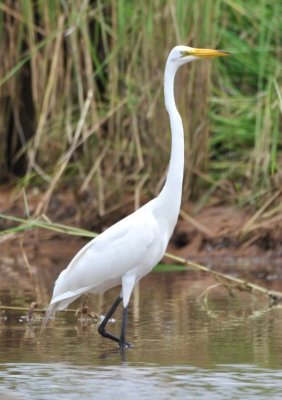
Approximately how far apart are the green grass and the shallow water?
2186 millimetres

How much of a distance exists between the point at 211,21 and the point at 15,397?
20.0 feet

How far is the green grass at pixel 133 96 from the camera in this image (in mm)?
→ 11000

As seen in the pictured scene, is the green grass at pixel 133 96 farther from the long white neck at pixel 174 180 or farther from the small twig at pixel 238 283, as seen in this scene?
the long white neck at pixel 174 180

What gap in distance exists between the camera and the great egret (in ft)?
23.6

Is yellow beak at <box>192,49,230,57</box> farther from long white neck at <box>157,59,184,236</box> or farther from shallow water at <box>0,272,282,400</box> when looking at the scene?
shallow water at <box>0,272,282,400</box>

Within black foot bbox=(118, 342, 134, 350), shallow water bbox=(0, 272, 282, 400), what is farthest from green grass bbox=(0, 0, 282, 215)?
black foot bbox=(118, 342, 134, 350)

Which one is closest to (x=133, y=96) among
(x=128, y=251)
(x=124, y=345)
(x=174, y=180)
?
(x=174, y=180)

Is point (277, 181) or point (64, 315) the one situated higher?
point (277, 181)

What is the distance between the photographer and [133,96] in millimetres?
11195

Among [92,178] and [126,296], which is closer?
[126,296]

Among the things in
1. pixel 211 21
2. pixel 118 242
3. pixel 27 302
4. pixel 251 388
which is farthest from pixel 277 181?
pixel 251 388

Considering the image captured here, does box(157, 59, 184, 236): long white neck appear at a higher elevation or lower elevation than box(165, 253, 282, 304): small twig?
higher

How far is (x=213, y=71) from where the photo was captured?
1205cm

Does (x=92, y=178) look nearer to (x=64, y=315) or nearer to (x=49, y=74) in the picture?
(x=49, y=74)
